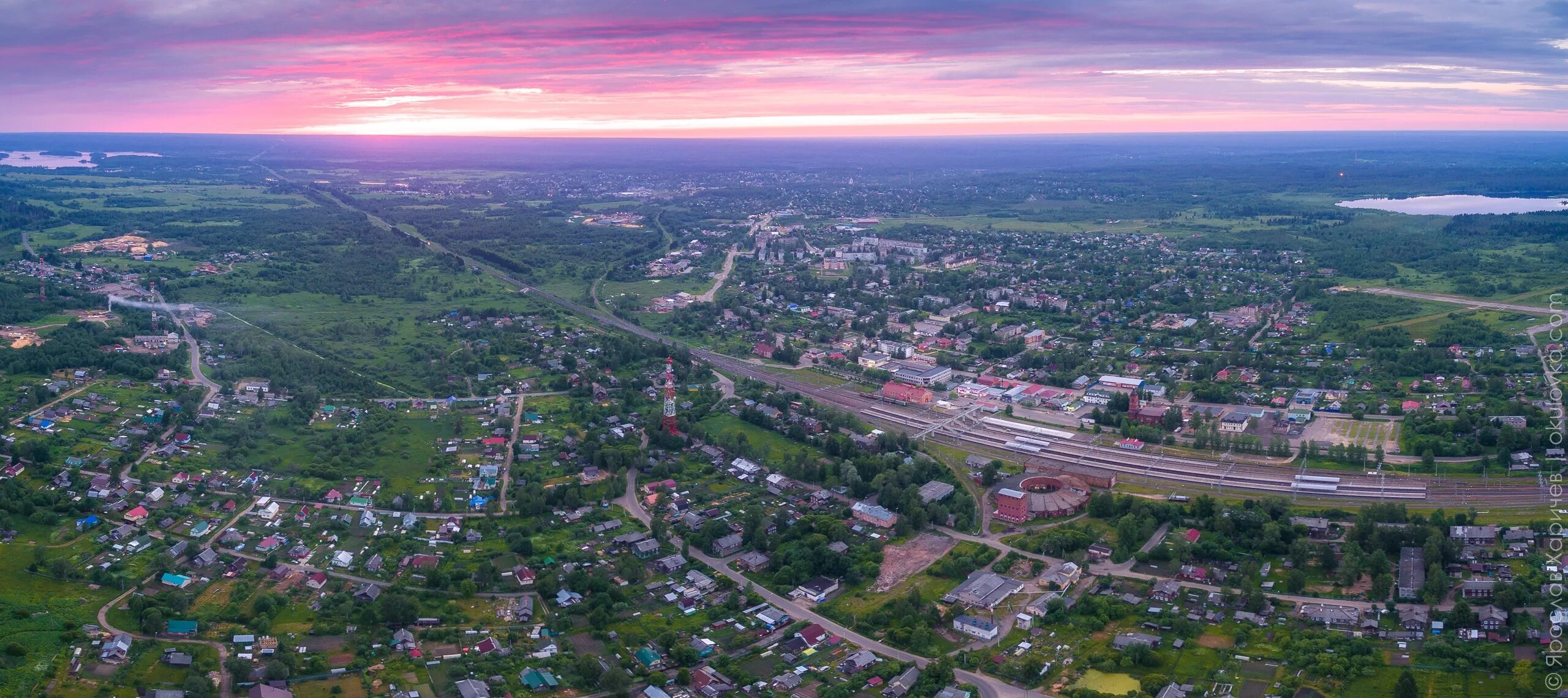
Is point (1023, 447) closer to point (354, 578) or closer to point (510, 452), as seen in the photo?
point (510, 452)

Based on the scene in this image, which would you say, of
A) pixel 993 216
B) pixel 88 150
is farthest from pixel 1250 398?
pixel 88 150

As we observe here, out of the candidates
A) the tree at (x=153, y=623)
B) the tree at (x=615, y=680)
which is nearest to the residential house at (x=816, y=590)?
the tree at (x=615, y=680)

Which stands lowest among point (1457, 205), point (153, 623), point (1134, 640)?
point (1134, 640)

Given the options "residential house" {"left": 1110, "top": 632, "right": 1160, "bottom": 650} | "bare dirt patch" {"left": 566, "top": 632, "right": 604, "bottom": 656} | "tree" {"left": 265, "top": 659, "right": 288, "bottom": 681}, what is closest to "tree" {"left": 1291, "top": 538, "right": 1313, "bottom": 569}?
"residential house" {"left": 1110, "top": 632, "right": 1160, "bottom": 650}

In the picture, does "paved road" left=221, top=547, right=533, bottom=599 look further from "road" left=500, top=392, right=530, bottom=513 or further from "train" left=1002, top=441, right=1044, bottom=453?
"train" left=1002, top=441, right=1044, bottom=453

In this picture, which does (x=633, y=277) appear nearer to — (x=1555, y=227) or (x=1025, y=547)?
(x=1025, y=547)

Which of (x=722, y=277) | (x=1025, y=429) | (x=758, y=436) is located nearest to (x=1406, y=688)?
(x=1025, y=429)

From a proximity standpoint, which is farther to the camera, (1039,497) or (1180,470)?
(1180,470)
